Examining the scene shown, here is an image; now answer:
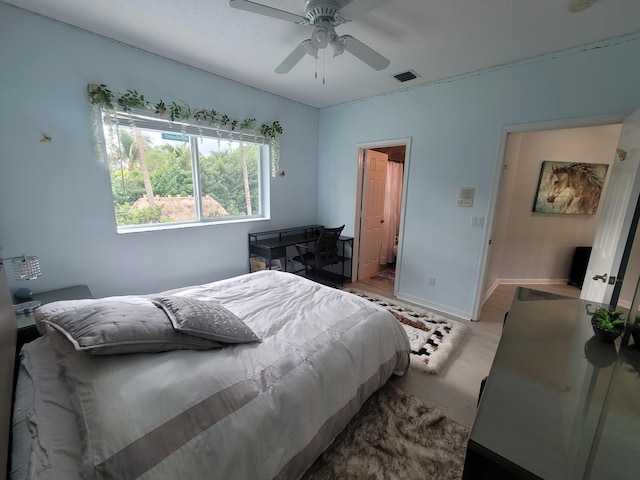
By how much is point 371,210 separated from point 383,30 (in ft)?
8.31

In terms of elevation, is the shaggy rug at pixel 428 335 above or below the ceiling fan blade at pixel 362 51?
below

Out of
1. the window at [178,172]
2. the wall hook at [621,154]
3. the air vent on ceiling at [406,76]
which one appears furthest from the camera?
the air vent on ceiling at [406,76]

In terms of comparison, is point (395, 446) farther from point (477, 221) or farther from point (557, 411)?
point (477, 221)

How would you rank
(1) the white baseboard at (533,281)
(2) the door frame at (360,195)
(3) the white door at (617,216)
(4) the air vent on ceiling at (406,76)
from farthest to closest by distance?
(1) the white baseboard at (533,281)
(2) the door frame at (360,195)
(4) the air vent on ceiling at (406,76)
(3) the white door at (617,216)

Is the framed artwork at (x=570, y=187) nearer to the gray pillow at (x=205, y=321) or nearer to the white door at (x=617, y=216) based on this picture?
the white door at (x=617, y=216)

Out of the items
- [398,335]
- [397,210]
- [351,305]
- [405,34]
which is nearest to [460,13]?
[405,34]

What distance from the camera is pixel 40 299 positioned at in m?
2.05

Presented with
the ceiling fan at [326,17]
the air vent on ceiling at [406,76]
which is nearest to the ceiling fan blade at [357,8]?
the ceiling fan at [326,17]

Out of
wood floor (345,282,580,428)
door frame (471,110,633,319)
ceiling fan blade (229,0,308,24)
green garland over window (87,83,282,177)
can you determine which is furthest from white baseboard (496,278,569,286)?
ceiling fan blade (229,0,308,24)

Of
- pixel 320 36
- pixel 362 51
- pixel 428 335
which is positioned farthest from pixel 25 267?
pixel 428 335

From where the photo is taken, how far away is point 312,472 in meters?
1.35

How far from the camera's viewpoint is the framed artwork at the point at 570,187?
381 cm

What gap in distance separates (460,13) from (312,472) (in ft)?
9.65

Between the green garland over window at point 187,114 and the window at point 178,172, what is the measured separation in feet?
0.22
